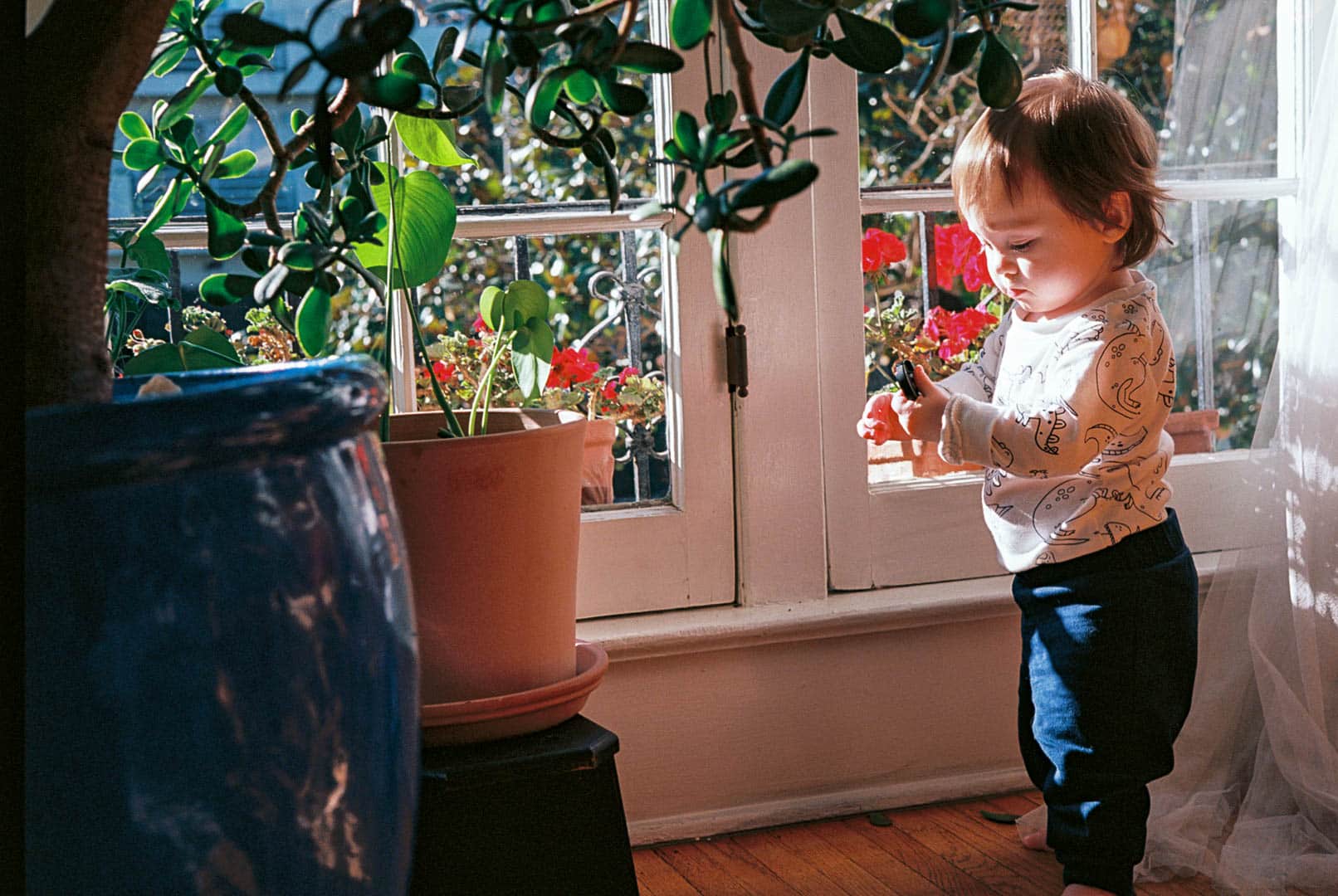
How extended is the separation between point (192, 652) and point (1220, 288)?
1.60 metres

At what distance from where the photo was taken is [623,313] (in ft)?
5.23

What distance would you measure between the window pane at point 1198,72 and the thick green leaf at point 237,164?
119 cm

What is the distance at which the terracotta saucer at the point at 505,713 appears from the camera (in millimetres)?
965

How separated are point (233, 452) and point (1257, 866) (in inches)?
52.1

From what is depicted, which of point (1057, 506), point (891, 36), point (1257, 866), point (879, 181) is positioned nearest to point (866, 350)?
point (879, 181)

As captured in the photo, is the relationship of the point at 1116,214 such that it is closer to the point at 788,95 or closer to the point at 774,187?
the point at 788,95

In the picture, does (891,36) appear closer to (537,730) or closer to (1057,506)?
(537,730)

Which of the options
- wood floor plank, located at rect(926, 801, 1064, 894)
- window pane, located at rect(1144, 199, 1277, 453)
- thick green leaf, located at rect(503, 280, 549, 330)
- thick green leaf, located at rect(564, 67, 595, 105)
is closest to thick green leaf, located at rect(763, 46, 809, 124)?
thick green leaf, located at rect(564, 67, 595, 105)

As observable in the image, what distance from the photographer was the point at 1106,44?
170 centimetres

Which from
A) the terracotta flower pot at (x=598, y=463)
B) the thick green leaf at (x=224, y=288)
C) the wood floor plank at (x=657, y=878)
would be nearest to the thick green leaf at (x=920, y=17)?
the thick green leaf at (x=224, y=288)

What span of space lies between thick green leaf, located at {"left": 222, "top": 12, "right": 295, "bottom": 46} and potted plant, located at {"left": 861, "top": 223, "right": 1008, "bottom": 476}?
1.15 metres

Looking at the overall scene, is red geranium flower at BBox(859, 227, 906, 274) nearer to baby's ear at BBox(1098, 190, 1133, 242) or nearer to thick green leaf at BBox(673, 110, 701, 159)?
baby's ear at BBox(1098, 190, 1133, 242)

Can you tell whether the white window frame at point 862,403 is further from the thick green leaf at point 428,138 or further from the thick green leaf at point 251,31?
the thick green leaf at point 251,31

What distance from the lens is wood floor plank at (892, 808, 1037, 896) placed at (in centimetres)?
143
